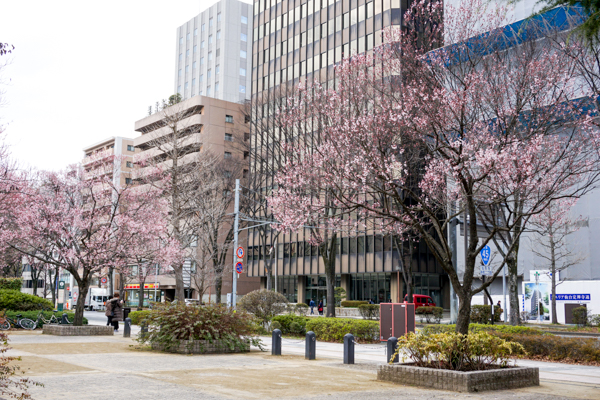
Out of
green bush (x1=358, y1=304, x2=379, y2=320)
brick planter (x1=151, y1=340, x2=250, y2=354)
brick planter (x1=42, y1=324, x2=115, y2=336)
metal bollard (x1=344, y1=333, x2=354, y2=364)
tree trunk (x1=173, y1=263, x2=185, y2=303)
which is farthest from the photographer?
tree trunk (x1=173, y1=263, x2=185, y2=303)

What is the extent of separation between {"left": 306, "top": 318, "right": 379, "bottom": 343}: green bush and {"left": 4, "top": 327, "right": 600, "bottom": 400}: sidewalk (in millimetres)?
4914

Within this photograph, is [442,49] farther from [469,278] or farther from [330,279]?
[330,279]

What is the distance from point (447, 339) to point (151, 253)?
2003cm

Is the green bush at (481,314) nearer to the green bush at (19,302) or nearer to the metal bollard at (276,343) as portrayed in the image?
the metal bollard at (276,343)

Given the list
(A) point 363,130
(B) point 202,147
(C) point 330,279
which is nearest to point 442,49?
(A) point 363,130


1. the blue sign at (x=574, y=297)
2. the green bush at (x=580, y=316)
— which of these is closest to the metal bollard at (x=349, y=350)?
the green bush at (x=580, y=316)

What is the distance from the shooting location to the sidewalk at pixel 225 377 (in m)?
9.45

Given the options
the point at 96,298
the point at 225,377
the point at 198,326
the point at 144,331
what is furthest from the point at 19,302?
the point at 96,298

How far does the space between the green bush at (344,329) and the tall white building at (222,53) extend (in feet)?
244

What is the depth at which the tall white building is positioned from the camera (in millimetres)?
96250

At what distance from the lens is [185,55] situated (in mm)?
105875

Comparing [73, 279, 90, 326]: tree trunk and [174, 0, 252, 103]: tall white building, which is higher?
[174, 0, 252, 103]: tall white building

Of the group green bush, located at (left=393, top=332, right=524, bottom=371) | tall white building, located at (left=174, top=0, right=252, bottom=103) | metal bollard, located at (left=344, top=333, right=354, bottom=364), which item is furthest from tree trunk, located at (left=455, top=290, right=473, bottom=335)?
tall white building, located at (left=174, top=0, right=252, bottom=103)

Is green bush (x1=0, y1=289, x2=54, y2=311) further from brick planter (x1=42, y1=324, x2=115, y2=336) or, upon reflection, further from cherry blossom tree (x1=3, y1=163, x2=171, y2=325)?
brick planter (x1=42, y1=324, x2=115, y2=336)
